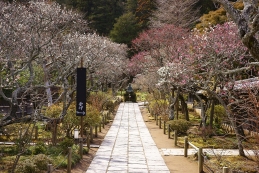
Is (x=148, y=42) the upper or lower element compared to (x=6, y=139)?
upper

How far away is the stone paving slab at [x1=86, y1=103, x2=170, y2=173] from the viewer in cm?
1008

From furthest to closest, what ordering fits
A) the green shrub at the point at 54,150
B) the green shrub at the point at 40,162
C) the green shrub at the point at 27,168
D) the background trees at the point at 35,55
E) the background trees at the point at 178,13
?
the background trees at the point at 178,13, the green shrub at the point at 54,150, the background trees at the point at 35,55, the green shrub at the point at 40,162, the green shrub at the point at 27,168

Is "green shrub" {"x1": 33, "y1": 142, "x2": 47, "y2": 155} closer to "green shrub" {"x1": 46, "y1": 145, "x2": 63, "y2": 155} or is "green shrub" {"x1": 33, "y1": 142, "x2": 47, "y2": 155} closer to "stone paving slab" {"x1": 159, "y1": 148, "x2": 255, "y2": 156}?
"green shrub" {"x1": 46, "y1": 145, "x2": 63, "y2": 155}

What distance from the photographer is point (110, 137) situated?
16609 millimetres

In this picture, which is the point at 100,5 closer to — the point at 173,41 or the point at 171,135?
the point at 173,41

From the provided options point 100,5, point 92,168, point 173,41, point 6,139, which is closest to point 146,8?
point 100,5

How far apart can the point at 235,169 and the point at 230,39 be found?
7378mm

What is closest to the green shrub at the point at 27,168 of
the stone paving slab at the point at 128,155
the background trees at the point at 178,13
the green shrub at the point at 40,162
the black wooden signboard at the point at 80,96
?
the green shrub at the point at 40,162

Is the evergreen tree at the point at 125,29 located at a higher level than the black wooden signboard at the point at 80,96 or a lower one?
higher

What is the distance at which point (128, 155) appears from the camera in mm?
12148

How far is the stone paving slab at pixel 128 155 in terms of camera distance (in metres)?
10.1

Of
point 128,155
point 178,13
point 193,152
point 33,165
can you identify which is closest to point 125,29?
point 178,13

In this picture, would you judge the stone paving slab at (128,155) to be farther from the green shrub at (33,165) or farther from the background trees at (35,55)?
the background trees at (35,55)

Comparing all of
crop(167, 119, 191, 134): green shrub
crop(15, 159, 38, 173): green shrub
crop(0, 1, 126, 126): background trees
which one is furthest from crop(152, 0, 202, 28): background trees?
crop(15, 159, 38, 173): green shrub
